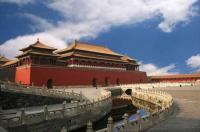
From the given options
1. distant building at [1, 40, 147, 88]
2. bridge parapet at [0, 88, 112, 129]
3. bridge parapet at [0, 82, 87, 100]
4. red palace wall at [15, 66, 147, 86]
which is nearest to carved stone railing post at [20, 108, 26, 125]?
bridge parapet at [0, 88, 112, 129]

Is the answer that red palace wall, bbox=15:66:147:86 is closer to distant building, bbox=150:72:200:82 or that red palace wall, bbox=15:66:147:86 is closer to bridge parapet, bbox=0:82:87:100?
bridge parapet, bbox=0:82:87:100

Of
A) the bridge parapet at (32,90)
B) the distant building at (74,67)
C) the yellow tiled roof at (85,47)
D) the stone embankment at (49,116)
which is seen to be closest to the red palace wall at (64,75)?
the distant building at (74,67)

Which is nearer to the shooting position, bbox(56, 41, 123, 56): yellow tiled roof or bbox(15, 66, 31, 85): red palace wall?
bbox(15, 66, 31, 85): red palace wall

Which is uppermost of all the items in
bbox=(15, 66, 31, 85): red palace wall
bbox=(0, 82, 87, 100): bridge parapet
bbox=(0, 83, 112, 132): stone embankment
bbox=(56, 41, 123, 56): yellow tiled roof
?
bbox=(56, 41, 123, 56): yellow tiled roof

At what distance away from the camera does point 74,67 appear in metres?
45.7

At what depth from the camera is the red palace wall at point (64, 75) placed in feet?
129

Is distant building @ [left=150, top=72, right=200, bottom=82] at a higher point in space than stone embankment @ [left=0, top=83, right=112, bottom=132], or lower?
higher

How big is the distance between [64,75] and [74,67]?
312 centimetres

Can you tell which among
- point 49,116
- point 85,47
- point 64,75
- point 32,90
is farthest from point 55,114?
point 85,47

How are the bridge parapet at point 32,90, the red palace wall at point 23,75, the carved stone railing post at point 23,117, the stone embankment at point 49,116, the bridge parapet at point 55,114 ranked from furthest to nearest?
the red palace wall at point 23,75
the bridge parapet at point 32,90
the carved stone railing post at point 23,117
the stone embankment at point 49,116
the bridge parapet at point 55,114

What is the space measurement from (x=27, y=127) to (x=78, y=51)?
35877mm

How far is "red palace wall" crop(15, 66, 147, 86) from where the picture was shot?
39266 millimetres

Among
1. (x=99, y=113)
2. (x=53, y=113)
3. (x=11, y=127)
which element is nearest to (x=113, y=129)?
(x=11, y=127)

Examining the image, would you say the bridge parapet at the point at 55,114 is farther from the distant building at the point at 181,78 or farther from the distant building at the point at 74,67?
the distant building at the point at 181,78
